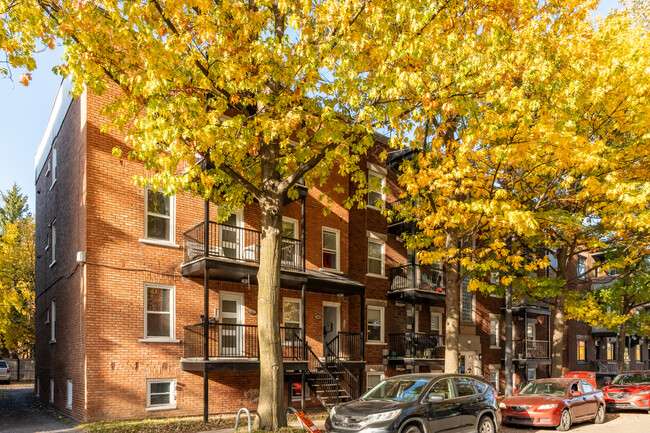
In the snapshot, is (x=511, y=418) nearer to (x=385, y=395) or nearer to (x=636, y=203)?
(x=385, y=395)

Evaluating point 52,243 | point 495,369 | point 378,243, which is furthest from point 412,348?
point 52,243

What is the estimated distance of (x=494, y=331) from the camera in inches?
1185

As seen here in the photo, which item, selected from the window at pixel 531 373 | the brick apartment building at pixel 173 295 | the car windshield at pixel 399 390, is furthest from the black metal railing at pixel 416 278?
the car windshield at pixel 399 390

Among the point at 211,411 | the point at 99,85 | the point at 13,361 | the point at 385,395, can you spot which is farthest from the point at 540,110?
the point at 13,361

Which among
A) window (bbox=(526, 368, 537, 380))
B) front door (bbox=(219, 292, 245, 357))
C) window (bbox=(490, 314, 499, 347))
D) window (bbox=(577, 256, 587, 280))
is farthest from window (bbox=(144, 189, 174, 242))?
window (bbox=(577, 256, 587, 280))

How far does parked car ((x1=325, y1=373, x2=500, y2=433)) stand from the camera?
33.4 feet

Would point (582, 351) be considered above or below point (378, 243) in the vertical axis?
below

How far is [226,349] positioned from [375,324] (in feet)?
26.5

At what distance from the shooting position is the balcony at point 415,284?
23000 millimetres

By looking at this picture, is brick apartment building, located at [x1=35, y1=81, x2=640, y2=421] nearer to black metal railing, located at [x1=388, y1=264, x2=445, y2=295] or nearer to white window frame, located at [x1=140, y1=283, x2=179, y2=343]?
white window frame, located at [x1=140, y1=283, x2=179, y2=343]

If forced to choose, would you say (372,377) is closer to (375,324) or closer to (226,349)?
(375,324)

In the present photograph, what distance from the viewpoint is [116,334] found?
48.6 feet

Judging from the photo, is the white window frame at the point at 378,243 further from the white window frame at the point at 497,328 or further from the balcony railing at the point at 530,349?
the balcony railing at the point at 530,349

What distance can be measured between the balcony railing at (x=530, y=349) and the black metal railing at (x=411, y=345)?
9.17m
